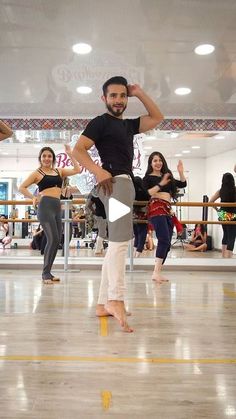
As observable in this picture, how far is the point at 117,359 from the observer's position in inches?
68.4

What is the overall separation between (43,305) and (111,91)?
1.50 metres

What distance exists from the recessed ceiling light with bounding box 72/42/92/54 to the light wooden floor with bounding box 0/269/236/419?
2656 millimetres

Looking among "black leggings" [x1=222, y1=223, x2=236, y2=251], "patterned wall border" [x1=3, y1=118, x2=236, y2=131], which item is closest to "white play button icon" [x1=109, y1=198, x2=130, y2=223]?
"black leggings" [x1=222, y1=223, x2=236, y2=251]

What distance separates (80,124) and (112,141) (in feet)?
17.1

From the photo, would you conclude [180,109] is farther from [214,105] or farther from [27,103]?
[27,103]

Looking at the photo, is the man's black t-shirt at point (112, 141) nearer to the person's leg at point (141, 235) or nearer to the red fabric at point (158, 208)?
the red fabric at point (158, 208)

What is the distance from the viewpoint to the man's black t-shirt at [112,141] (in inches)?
87.1

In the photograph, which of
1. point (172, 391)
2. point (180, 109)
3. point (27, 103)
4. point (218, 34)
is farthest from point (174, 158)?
point (172, 391)

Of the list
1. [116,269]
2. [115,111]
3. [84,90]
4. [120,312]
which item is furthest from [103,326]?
[84,90]

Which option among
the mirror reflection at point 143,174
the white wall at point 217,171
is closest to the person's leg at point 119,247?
the mirror reflection at point 143,174

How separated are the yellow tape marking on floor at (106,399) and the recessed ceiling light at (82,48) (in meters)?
3.81

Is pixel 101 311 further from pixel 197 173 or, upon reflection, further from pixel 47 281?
pixel 197 173

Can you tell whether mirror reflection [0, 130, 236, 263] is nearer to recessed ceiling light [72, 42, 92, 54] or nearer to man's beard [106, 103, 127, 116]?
recessed ceiling light [72, 42, 92, 54]

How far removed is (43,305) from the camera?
288 cm
